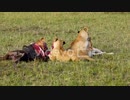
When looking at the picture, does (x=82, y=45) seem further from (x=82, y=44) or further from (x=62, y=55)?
(x=62, y=55)

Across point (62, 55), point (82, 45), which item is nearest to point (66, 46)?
point (82, 45)

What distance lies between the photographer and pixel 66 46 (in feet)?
41.7

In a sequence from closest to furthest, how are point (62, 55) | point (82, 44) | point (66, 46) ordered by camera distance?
1. point (62, 55)
2. point (82, 44)
3. point (66, 46)

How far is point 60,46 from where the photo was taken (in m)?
10.0

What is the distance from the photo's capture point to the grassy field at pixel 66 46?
27.2 ft

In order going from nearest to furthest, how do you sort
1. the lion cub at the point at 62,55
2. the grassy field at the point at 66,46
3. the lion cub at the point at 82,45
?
the grassy field at the point at 66,46
the lion cub at the point at 62,55
the lion cub at the point at 82,45

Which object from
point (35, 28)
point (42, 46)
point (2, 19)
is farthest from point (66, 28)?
point (42, 46)

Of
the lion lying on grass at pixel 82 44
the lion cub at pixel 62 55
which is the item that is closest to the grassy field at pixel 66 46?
the lion cub at pixel 62 55

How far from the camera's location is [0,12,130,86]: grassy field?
8.30 m

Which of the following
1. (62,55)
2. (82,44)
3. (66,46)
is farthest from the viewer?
(66,46)

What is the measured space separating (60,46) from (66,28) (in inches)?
303

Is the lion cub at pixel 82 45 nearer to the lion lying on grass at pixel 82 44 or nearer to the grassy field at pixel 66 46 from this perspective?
the lion lying on grass at pixel 82 44

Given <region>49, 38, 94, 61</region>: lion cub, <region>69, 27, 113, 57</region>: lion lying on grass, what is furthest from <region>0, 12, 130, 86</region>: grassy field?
<region>69, 27, 113, 57</region>: lion lying on grass

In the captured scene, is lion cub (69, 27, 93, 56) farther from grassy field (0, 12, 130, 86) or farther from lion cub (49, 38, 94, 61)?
grassy field (0, 12, 130, 86)
